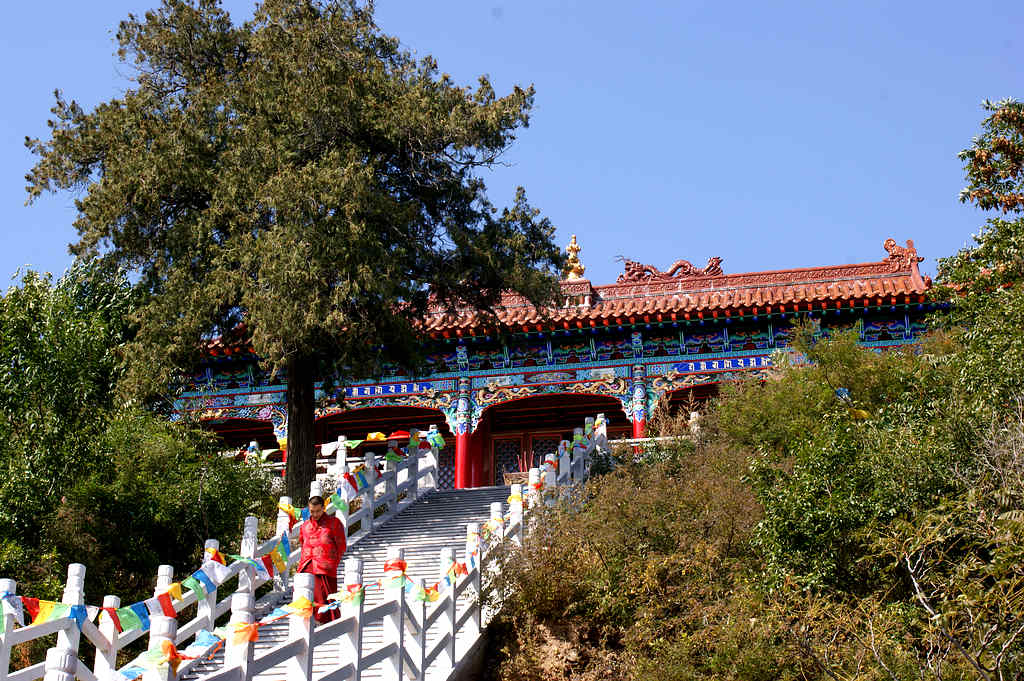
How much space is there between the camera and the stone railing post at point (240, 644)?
7719mm

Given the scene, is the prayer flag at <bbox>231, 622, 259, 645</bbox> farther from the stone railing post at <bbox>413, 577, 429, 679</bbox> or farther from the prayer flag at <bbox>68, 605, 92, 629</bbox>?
the stone railing post at <bbox>413, 577, 429, 679</bbox>

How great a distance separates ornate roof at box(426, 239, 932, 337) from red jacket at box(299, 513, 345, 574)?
916 centimetres

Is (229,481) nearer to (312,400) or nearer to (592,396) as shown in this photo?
(312,400)

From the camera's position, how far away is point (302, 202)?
15.2 meters

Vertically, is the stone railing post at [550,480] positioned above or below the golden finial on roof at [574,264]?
below

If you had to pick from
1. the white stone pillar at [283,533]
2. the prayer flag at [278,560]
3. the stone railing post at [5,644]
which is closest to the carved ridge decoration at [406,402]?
the white stone pillar at [283,533]

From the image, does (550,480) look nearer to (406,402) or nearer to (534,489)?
(534,489)

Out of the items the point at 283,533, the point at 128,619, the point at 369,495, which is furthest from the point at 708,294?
the point at 128,619

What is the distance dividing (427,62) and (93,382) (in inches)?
254

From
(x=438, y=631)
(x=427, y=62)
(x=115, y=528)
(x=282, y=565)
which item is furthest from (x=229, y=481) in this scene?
(x=427, y=62)

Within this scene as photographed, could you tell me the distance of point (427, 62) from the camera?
17.0 metres

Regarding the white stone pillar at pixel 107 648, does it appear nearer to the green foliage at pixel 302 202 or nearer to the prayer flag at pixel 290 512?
the prayer flag at pixel 290 512

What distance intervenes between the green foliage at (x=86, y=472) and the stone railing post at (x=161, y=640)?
4649 millimetres

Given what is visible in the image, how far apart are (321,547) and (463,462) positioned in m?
11.3
